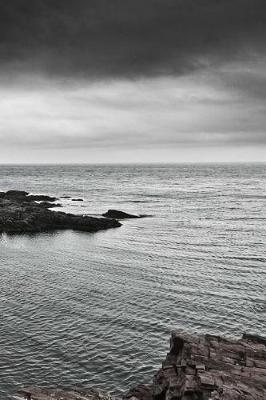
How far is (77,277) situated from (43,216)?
34.1 m

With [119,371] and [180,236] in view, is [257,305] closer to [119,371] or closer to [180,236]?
[119,371]

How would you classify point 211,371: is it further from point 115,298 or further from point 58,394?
point 115,298

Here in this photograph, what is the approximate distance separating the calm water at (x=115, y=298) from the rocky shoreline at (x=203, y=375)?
10.5ft

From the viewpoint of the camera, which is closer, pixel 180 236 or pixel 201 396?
pixel 201 396

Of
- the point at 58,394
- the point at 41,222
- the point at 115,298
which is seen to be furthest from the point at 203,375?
the point at 41,222

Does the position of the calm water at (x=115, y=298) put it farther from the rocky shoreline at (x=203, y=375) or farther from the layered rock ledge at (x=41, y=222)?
the layered rock ledge at (x=41, y=222)

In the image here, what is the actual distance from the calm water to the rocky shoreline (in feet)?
10.5

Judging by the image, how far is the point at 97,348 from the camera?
2934 cm

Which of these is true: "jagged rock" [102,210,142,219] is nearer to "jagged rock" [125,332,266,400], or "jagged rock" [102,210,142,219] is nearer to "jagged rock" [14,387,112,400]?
"jagged rock" [125,332,266,400]

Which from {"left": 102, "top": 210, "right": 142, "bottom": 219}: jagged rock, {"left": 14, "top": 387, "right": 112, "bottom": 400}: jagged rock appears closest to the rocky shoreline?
{"left": 14, "top": 387, "right": 112, "bottom": 400}: jagged rock

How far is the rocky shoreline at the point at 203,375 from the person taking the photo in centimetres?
1869

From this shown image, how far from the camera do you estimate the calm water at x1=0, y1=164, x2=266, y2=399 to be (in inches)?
1083

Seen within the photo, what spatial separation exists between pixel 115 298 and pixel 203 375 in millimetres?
19711

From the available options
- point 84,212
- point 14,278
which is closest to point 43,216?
point 84,212
